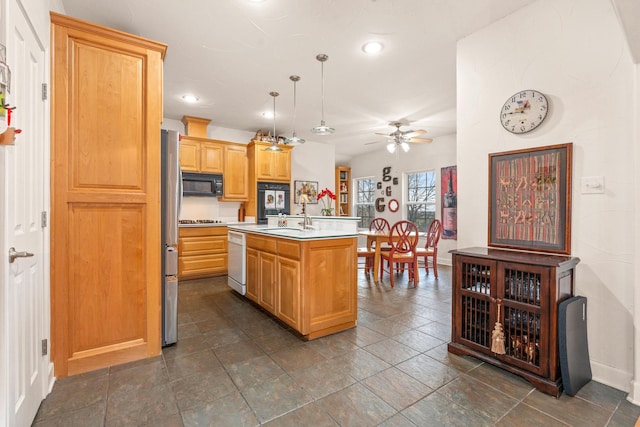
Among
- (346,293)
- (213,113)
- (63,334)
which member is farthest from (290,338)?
(213,113)

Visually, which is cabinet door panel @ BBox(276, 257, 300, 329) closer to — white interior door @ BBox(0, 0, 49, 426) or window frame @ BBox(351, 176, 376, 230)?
white interior door @ BBox(0, 0, 49, 426)

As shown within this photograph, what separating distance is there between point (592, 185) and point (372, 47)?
7.00 ft

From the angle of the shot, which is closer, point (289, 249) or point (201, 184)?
point (289, 249)

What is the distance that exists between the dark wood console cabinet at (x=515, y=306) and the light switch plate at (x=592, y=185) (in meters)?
0.47

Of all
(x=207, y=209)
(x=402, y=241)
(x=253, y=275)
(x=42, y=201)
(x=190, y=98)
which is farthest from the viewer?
(x=207, y=209)

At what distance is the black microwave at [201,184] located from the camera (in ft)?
16.1

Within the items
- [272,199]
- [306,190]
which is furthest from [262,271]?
[306,190]

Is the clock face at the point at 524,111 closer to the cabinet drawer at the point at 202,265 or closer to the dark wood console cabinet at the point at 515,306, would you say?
the dark wood console cabinet at the point at 515,306

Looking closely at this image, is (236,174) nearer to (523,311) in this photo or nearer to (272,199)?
(272,199)

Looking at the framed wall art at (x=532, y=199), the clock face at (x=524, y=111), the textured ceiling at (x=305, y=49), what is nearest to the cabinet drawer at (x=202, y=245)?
the textured ceiling at (x=305, y=49)

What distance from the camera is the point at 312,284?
2.53 metres

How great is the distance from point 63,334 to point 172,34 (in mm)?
2566

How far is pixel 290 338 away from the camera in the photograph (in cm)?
256

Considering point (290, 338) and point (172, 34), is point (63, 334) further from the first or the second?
point (172, 34)
